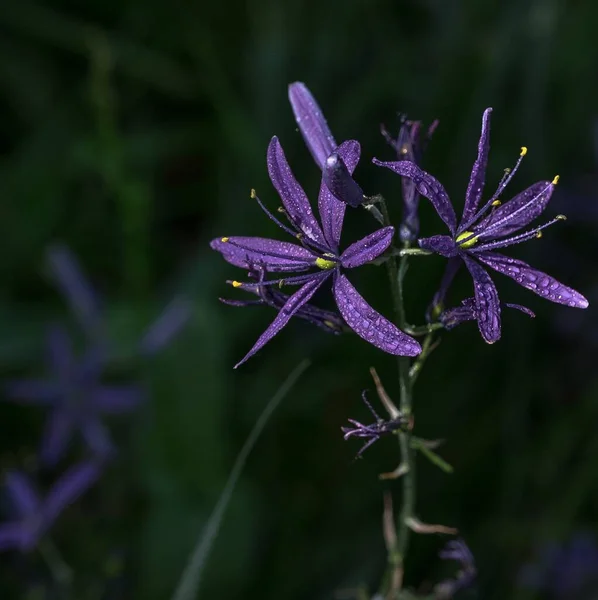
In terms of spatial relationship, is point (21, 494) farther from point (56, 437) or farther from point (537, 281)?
point (537, 281)

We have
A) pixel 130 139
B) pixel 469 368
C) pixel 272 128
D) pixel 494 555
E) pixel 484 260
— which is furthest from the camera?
pixel 130 139

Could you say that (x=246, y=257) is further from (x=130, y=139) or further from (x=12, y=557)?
(x=130, y=139)

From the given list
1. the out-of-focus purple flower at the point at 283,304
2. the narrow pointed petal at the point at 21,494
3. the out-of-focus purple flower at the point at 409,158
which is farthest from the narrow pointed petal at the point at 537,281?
the narrow pointed petal at the point at 21,494

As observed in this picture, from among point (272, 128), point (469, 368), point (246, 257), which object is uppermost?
point (272, 128)

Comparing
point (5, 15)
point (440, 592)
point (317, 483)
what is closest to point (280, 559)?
point (317, 483)

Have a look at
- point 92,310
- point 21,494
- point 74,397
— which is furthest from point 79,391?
point 21,494

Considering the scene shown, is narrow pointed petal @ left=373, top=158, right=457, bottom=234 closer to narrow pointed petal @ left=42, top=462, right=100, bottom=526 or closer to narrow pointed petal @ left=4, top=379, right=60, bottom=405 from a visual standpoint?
narrow pointed petal @ left=42, top=462, right=100, bottom=526

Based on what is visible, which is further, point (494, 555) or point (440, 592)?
point (494, 555)
